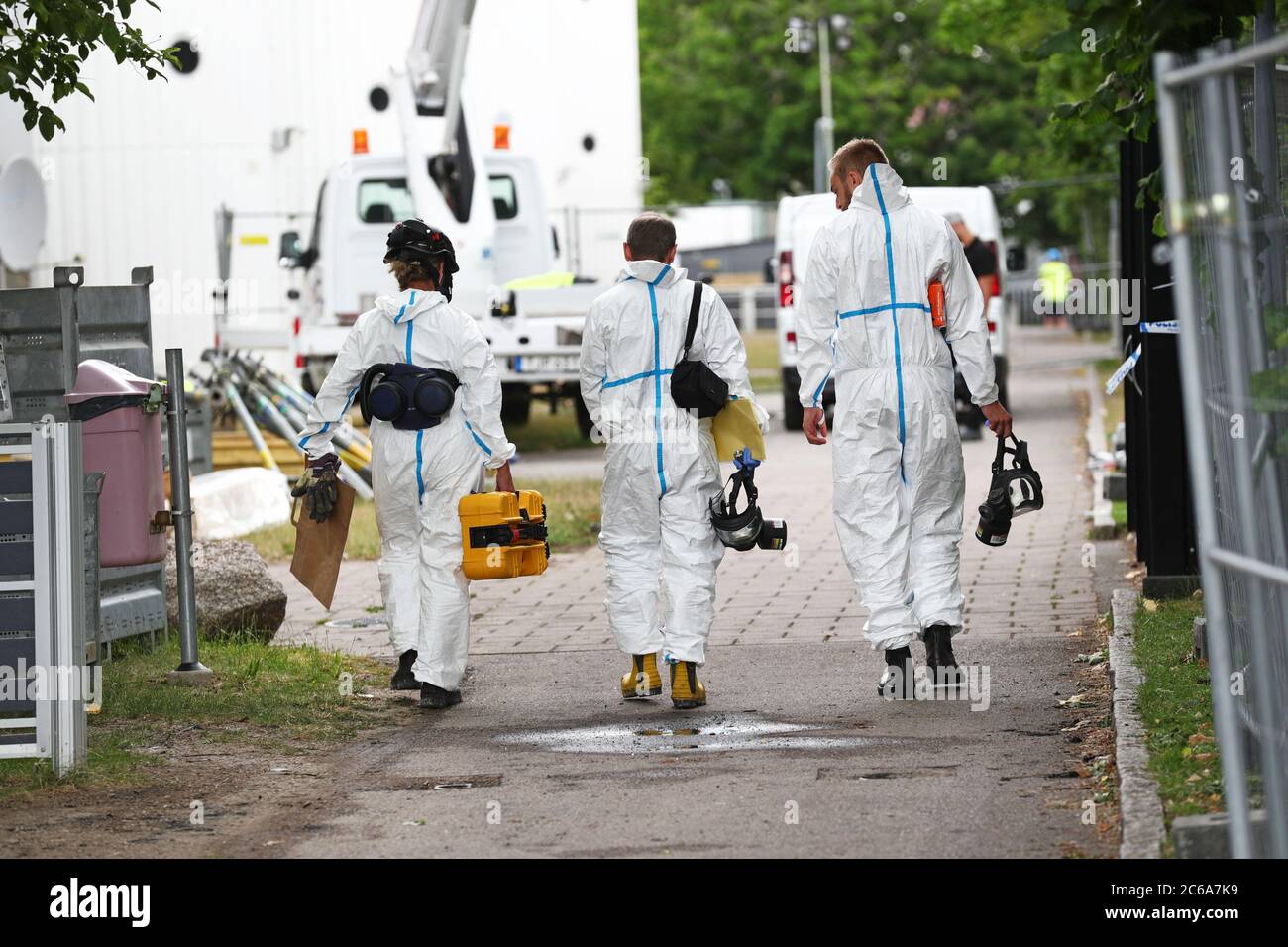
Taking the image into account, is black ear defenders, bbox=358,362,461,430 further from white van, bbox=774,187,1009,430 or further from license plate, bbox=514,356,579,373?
white van, bbox=774,187,1009,430

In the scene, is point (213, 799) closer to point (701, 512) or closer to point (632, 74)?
point (701, 512)

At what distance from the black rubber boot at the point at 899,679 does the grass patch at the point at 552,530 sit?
182 inches

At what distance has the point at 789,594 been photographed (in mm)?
10336

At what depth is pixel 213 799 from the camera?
6.35m

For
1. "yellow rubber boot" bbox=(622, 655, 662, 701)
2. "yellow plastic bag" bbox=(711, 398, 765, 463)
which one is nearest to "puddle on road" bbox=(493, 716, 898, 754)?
"yellow rubber boot" bbox=(622, 655, 662, 701)

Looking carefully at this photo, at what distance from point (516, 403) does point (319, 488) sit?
1323 centimetres

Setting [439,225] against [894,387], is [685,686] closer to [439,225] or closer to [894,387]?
[894,387]

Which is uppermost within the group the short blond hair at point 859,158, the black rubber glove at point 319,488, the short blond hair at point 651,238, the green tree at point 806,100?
the green tree at point 806,100

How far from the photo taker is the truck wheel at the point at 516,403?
20.2m

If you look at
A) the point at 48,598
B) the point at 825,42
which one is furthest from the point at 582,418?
the point at 825,42

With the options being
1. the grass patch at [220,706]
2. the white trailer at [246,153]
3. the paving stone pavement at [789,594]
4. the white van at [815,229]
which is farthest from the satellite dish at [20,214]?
the grass patch at [220,706]

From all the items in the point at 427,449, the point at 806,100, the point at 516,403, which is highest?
the point at 806,100

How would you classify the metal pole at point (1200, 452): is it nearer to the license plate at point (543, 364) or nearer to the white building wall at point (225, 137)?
the license plate at point (543, 364)
